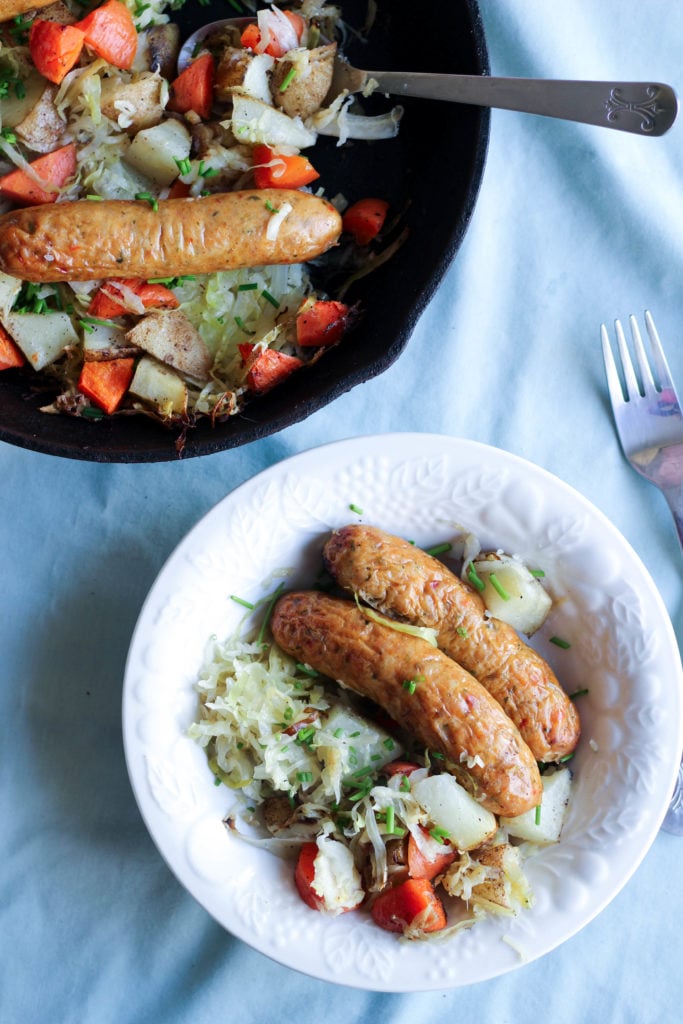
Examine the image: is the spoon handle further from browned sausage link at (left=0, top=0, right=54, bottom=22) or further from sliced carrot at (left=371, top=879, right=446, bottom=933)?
sliced carrot at (left=371, top=879, right=446, bottom=933)

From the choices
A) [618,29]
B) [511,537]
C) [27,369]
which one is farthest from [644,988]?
[618,29]

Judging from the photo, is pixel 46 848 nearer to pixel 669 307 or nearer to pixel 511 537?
pixel 511 537

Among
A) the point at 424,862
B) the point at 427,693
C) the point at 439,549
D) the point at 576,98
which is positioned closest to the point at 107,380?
the point at 439,549

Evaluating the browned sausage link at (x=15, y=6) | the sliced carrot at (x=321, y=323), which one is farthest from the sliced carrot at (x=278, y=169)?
the browned sausage link at (x=15, y=6)

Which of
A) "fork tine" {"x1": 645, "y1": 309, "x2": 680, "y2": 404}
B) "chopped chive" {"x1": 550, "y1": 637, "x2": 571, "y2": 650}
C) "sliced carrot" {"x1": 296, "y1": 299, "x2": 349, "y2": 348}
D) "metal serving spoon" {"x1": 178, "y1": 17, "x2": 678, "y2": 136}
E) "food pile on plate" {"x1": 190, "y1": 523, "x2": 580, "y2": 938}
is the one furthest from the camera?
"fork tine" {"x1": 645, "y1": 309, "x2": 680, "y2": 404}

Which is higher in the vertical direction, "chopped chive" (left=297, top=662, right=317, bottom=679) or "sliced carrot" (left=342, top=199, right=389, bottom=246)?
"sliced carrot" (left=342, top=199, right=389, bottom=246)

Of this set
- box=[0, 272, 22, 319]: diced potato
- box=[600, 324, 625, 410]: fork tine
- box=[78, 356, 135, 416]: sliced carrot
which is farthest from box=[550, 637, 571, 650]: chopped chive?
box=[0, 272, 22, 319]: diced potato

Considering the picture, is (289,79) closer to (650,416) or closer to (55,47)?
(55,47)
